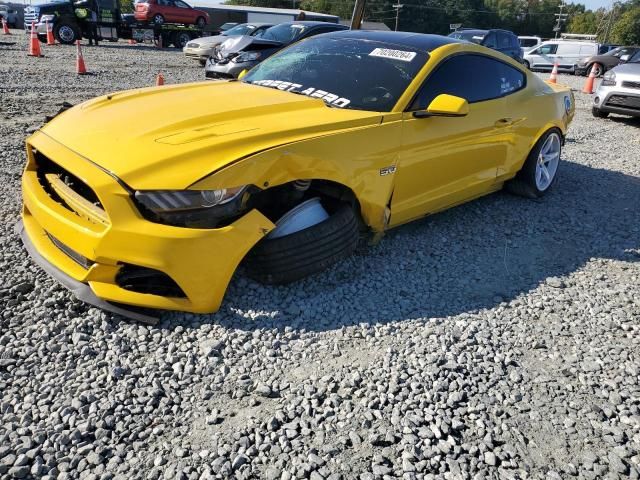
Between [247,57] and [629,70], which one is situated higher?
[629,70]

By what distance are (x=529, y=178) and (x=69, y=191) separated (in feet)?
13.4

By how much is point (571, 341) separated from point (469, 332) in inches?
23.8

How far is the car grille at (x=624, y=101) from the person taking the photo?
9398mm

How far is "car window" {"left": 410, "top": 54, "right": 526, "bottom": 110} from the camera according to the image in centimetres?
373

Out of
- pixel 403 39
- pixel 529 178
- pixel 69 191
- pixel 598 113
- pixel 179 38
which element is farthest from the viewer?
pixel 179 38

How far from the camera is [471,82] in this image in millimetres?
4176

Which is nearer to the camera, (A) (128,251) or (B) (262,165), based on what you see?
(A) (128,251)

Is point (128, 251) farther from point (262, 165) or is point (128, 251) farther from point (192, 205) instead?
point (262, 165)

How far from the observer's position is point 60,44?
64.1 feet

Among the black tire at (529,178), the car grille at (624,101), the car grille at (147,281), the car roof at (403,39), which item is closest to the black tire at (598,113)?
the car grille at (624,101)

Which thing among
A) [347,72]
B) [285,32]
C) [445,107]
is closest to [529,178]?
[445,107]

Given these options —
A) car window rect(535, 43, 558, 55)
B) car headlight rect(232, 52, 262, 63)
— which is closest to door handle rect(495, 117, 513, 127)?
car headlight rect(232, 52, 262, 63)

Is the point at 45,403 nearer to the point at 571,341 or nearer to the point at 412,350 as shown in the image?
the point at 412,350

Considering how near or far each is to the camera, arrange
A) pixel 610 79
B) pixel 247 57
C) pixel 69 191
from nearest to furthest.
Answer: pixel 69 191, pixel 610 79, pixel 247 57
